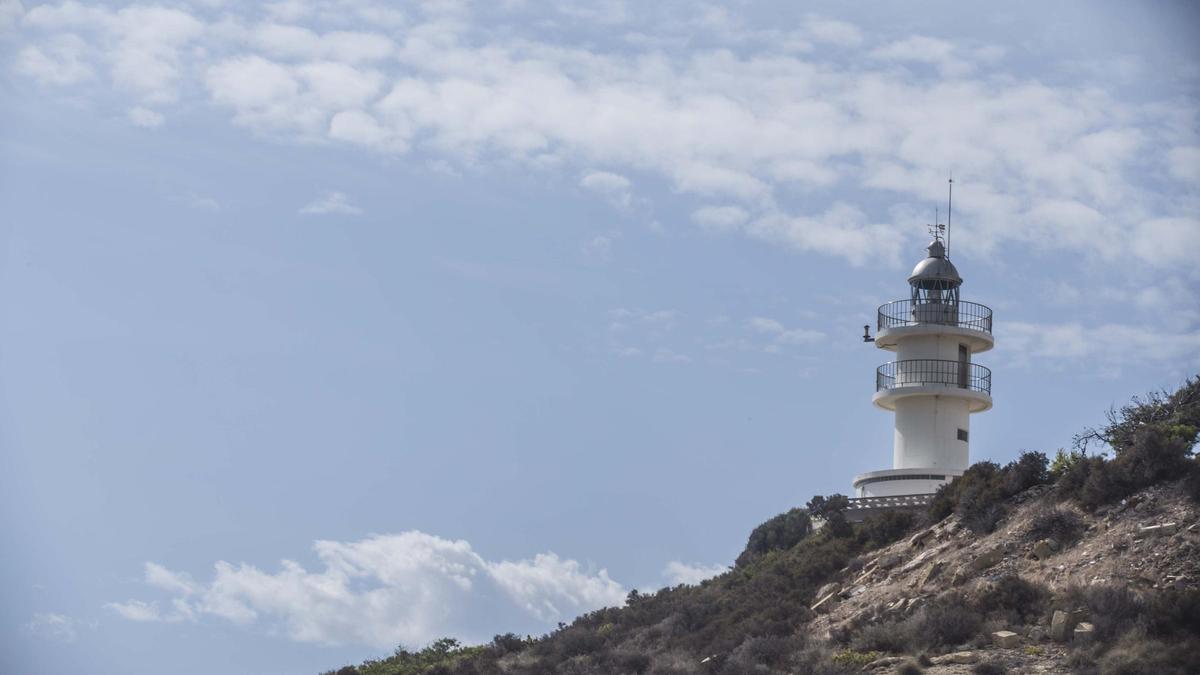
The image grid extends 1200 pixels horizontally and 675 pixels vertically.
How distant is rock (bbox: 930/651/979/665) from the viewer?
25312 millimetres

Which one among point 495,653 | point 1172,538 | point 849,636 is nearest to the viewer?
point 1172,538

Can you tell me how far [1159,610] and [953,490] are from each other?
387 inches

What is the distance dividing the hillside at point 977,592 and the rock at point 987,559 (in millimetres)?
25

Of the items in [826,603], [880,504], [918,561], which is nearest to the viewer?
[918,561]

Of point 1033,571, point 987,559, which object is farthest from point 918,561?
point 1033,571

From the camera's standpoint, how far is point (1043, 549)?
28344mm

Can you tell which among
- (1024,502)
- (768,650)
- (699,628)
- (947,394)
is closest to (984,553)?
(1024,502)

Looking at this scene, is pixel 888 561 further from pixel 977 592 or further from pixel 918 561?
pixel 977 592

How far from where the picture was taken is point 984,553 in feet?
96.2

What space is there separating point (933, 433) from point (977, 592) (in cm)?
1208

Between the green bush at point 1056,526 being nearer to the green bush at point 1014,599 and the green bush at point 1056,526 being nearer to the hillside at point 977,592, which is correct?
the hillside at point 977,592

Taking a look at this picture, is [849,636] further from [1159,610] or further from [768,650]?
[1159,610]

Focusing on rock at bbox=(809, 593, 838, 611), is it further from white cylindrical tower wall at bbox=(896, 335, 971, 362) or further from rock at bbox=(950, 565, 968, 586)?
white cylindrical tower wall at bbox=(896, 335, 971, 362)

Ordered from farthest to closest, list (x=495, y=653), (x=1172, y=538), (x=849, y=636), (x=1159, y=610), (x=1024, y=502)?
(x=495, y=653)
(x=1024, y=502)
(x=849, y=636)
(x=1172, y=538)
(x=1159, y=610)
